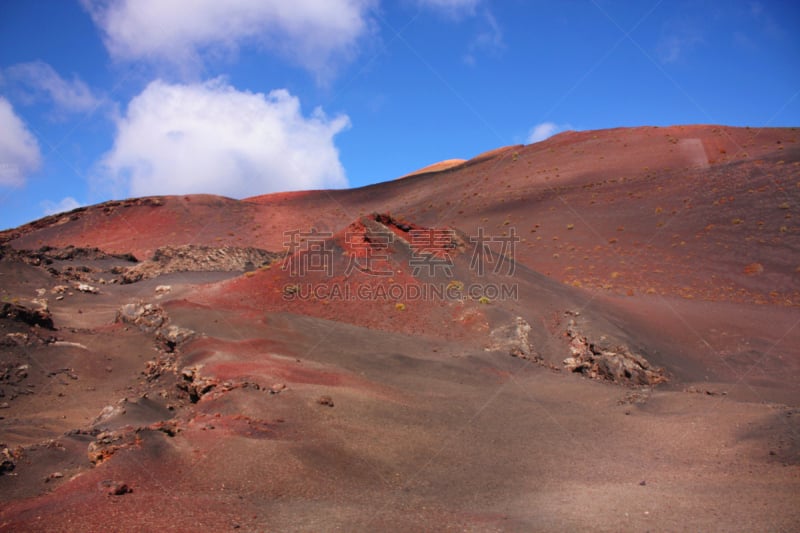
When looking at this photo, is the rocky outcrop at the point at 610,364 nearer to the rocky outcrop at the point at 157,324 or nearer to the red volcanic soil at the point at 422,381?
the red volcanic soil at the point at 422,381

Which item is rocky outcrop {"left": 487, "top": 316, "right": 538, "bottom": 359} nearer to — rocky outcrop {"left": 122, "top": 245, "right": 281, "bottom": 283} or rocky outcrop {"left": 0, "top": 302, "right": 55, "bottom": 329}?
rocky outcrop {"left": 0, "top": 302, "right": 55, "bottom": 329}

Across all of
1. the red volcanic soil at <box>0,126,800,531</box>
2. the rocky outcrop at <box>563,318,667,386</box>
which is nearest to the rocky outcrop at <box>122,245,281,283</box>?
the red volcanic soil at <box>0,126,800,531</box>

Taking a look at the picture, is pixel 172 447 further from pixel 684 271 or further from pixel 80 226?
pixel 80 226

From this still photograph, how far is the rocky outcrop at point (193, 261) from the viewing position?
31047 mm

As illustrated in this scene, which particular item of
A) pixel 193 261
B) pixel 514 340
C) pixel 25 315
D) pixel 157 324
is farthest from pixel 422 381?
pixel 193 261

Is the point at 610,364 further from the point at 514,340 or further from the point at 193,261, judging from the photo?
the point at 193,261

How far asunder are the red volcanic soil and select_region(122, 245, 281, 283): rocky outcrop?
20 centimetres

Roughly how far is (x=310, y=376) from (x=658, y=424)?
7.52 meters

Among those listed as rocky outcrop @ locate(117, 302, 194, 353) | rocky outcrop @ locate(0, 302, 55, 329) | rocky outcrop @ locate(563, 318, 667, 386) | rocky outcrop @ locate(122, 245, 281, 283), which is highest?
rocky outcrop @ locate(122, 245, 281, 283)

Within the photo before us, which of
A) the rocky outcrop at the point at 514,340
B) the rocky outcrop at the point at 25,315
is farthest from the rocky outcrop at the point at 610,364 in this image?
the rocky outcrop at the point at 25,315

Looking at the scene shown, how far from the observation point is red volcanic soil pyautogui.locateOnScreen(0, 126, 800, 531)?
20.5 ft

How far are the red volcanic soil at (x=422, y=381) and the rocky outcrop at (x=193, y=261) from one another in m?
0.20

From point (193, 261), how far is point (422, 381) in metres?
25.0

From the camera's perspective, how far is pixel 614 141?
5222cm
